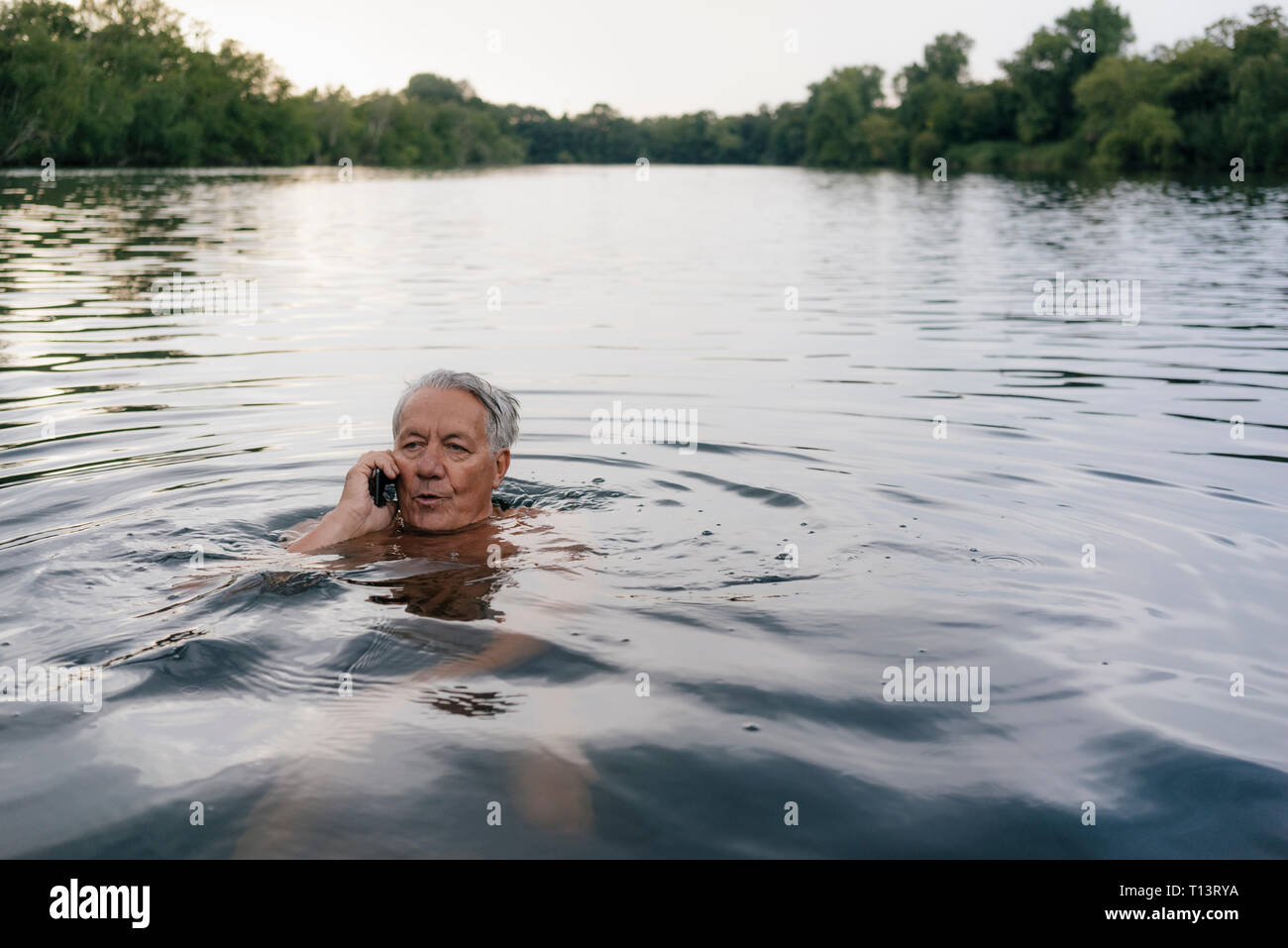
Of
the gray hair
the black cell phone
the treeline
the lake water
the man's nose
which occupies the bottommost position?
the lake water

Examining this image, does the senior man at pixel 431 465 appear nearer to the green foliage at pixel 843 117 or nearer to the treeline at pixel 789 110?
the treeline at pixel 789 110

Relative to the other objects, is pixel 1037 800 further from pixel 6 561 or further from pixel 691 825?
pixel 6 561

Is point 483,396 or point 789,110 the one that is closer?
point 483,396

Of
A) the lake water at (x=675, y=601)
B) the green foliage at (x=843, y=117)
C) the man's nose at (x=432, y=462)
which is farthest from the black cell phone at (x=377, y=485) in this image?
the green foliage at (x=843, y=117)

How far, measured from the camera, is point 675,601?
209 inches

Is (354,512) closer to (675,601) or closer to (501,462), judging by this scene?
(501,462)

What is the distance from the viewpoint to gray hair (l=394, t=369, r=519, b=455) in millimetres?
5914

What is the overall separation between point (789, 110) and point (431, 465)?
174 meters

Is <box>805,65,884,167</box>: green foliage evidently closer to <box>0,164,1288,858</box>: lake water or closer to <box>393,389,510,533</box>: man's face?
<box>0,164,1288,858</box>: lake water

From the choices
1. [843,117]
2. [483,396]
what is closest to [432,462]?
[483,396]

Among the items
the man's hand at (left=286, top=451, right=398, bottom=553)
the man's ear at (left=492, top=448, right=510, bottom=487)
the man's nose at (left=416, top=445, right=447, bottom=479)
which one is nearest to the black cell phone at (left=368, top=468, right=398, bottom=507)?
the man's hand at (left=286, top=451, right=398, bottom=553)

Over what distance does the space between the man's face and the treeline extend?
227 feet
